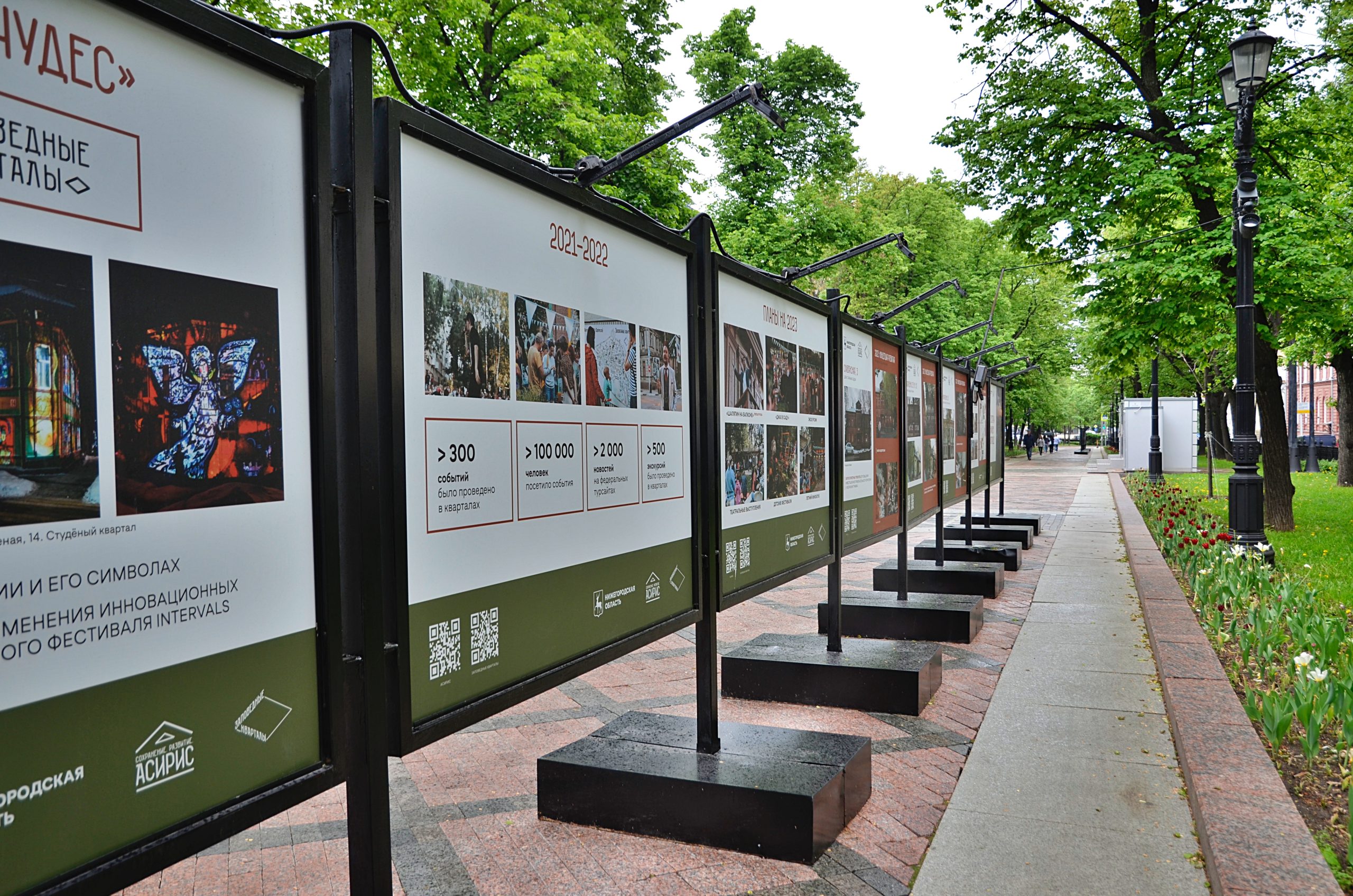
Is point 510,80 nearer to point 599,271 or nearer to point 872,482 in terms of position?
point 872,482

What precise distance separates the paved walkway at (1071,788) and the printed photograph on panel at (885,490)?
54.6 inches

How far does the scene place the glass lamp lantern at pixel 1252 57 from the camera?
10000 mm

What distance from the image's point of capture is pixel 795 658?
5969 mm

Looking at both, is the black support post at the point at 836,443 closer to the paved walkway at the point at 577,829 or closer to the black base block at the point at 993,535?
the paved walkway at the point at 577,829

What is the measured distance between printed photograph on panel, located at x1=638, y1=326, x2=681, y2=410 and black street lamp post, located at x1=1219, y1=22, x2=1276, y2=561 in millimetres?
8927

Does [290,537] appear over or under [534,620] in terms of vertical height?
over

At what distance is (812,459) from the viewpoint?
17.7 ft

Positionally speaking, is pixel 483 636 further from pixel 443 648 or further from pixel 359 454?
pixel 359 454

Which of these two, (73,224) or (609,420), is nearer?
(73,224)

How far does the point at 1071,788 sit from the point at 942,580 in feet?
16.0

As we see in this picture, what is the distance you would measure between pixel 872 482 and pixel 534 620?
4203 millimetres

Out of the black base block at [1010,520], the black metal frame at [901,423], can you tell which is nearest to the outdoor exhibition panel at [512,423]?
the black metal frame at [901,423]

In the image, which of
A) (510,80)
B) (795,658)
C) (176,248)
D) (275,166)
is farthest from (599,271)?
(510,80)

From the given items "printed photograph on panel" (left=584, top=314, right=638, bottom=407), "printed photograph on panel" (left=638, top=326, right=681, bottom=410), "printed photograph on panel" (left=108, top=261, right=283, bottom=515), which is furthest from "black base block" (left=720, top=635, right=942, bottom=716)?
"printed photograph on panel" (left=108, top=261, right=283, bottom=515)
